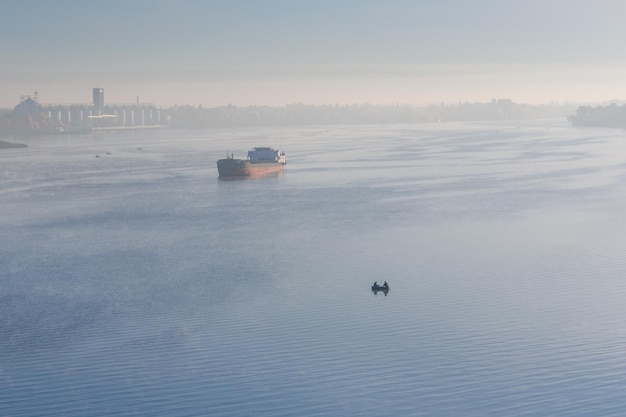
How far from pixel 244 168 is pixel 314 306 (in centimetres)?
2540

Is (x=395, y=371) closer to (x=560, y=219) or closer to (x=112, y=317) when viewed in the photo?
(x=112, y=317)

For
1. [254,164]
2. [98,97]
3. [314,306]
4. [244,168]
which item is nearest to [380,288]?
[314,306]

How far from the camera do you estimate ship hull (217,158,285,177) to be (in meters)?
36.2

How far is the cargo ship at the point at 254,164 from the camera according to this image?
36250 millimetres

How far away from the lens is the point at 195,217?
22.6 metres

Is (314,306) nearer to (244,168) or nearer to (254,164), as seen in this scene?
(244,168)

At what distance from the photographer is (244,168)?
37.2m

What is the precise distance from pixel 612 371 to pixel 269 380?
398 cm

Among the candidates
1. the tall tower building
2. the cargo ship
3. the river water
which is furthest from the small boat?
the tall tower building

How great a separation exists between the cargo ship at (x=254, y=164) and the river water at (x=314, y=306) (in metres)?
9.48

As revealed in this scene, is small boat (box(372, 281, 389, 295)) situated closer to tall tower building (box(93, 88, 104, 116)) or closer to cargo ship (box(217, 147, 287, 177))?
cargo ship (box(217, 147, 287, 177))

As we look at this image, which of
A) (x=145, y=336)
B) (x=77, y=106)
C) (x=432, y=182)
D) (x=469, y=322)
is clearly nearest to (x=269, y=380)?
(x=145, y=336)

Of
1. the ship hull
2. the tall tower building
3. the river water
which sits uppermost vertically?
the tall tower building

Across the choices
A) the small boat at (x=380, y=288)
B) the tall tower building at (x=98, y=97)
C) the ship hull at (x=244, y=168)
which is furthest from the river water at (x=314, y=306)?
the tall tower building at (x=98, y=97)
